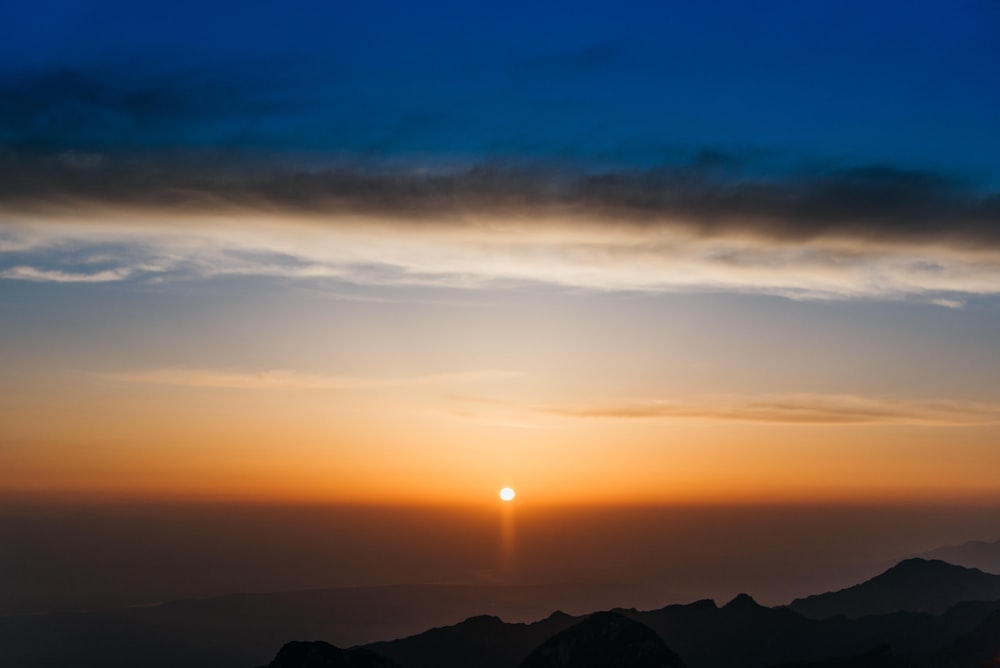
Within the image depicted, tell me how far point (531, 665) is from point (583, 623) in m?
11.7

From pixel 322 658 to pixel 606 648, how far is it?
46851mm

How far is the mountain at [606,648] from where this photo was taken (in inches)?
6294

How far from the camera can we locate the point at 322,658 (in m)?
146

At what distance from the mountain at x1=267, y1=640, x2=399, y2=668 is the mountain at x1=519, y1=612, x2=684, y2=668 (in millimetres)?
30446

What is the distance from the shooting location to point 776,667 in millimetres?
199500

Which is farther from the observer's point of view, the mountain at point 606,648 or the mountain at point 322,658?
the mountain at point 606,648

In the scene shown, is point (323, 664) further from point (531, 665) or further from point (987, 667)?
point (987, 667)

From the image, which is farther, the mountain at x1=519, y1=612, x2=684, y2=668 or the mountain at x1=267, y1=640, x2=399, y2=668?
the mountain at x1=519, y1=612, x2=684, y2=668

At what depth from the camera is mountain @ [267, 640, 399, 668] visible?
145 m

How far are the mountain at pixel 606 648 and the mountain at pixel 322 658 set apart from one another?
30.4m

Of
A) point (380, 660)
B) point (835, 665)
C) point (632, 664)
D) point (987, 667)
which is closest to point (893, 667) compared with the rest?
point (835, 665)

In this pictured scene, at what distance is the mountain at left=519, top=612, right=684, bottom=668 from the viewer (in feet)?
525

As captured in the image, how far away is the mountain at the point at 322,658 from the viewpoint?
145 meters

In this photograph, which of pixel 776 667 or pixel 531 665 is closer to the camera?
pixel 531 665
